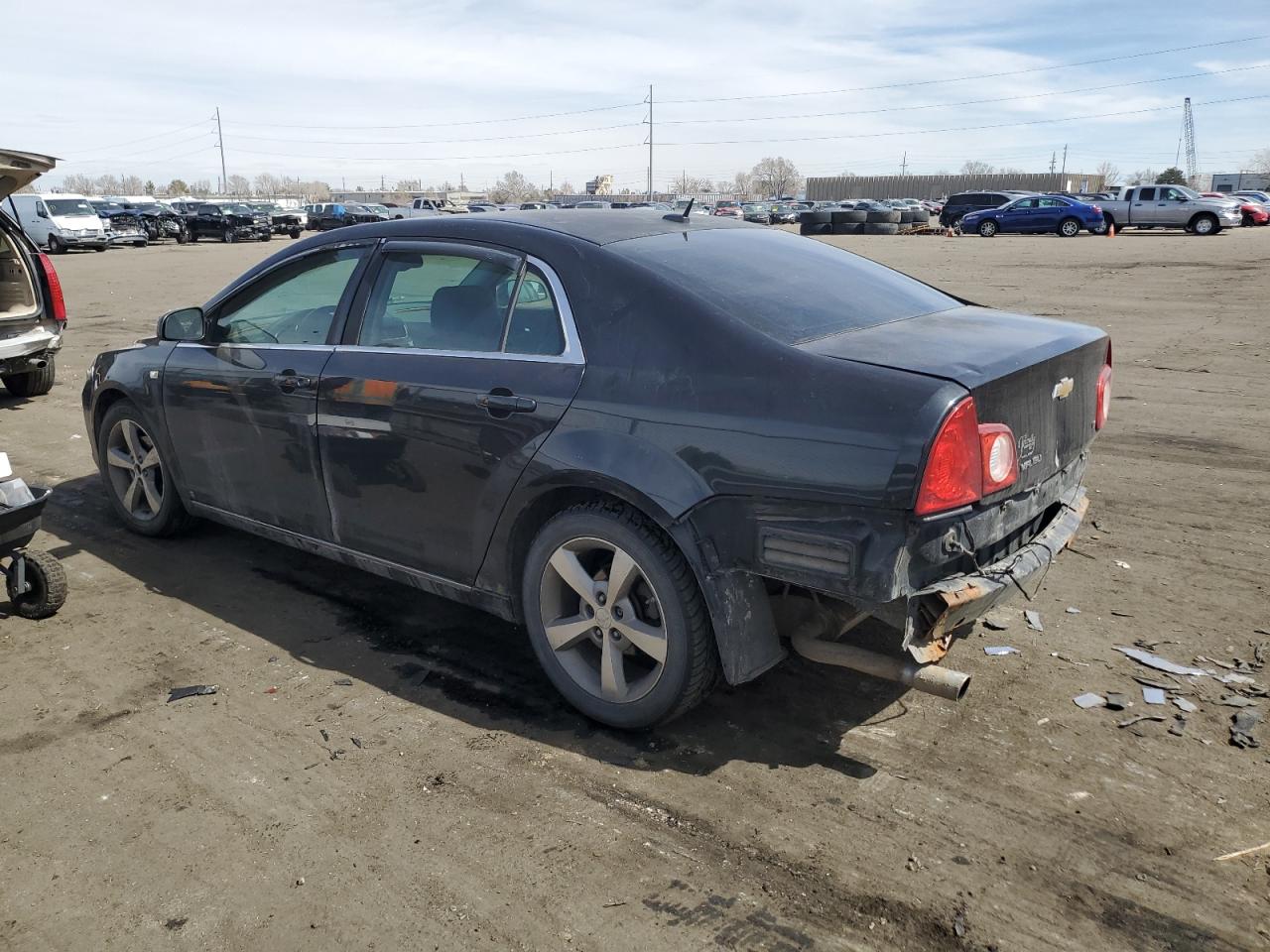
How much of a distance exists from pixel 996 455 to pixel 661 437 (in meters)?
1.02

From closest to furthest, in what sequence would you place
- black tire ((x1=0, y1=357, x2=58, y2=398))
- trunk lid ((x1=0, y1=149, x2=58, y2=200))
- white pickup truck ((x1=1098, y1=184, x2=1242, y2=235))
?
trunk lid ((x1=0, y1=149, x2=58, y2=200)), black tire ((x1=0, y1=357, x2=58, y2=398)), white pickup truck ((x1=1098, y1=184, x2=1242, y2=235))

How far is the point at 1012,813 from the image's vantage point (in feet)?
9.74

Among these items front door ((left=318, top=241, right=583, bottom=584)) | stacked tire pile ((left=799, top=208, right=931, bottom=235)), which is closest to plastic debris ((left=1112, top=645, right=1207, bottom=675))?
front door ((left=318, top=241, right=583, bottom=584))

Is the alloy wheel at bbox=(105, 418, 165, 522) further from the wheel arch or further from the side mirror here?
the wheel arch

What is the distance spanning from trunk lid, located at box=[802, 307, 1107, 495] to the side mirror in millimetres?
3181

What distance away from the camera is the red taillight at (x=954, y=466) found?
276 centimetres

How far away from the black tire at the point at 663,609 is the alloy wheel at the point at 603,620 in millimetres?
25

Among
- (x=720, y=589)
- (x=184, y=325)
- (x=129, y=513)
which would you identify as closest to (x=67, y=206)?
(x=129, y=513)

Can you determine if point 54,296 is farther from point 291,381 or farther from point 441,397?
point 441,397

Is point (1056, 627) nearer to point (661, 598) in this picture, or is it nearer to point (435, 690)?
point (661, 598)

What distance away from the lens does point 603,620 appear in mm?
3420

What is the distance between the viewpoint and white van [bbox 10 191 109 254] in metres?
35.8

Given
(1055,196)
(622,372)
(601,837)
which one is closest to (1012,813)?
(601,837)

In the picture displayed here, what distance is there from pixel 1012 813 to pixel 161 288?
20959 mm
